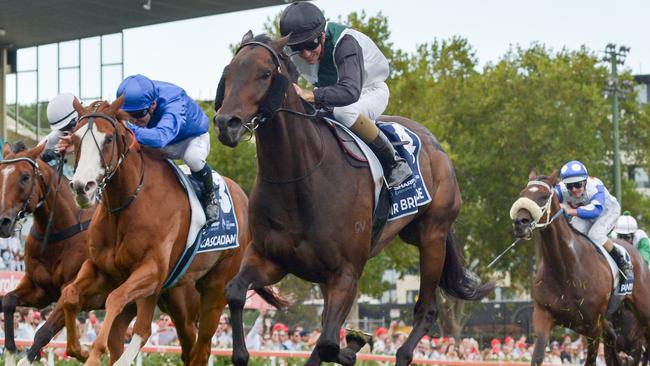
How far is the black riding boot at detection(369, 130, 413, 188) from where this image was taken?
294 inches

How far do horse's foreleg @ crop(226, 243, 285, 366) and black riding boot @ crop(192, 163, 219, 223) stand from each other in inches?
61.2

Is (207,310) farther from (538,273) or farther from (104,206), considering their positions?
(538,273)

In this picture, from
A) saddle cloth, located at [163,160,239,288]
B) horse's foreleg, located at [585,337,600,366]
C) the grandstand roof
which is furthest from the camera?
the grandstand roof

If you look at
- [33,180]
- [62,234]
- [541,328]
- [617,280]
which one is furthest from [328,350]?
[617,280]

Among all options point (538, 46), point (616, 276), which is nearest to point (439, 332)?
point (538, 46)

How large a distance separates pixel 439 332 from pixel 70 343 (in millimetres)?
33173

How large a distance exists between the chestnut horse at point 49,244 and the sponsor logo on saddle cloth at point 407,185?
231 centimetres

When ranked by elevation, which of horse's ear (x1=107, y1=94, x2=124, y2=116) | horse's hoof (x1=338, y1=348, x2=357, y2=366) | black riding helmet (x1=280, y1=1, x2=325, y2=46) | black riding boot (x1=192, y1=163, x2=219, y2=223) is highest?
black riding helmet (x1=280, y1=1, x2=325, y2=46)

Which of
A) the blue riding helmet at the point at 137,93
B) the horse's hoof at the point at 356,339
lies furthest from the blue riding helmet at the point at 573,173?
the blue riding helmet at the point at 137,93

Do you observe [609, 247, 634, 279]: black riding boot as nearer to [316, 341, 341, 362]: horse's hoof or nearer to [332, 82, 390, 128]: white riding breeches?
[332, 82, 390, 128]: white riding breeches

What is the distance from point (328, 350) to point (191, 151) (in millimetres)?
2375

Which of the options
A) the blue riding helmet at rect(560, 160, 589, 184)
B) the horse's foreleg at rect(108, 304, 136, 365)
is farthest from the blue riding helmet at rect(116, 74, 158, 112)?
the blue riding helmet at rect(560, 160, 589, 184)

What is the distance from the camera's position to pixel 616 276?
12.5m

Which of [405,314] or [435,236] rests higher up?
[435,236]
